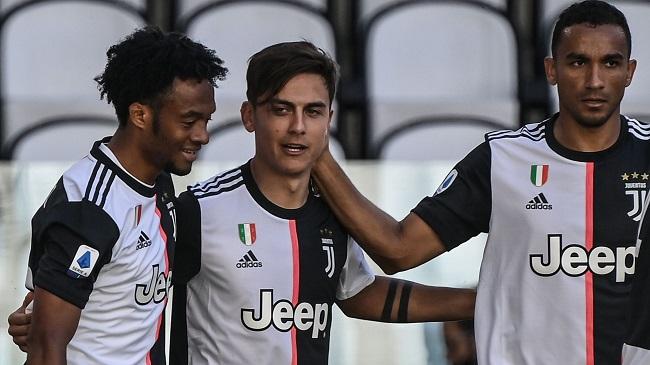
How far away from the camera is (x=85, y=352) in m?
3.18

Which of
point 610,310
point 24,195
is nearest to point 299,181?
point 610,310

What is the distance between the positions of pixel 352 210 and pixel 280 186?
0.21 meters

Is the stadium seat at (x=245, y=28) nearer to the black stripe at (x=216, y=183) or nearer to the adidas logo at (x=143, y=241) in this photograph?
the black stripe at (x=216, y=183)

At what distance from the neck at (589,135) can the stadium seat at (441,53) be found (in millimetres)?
2719

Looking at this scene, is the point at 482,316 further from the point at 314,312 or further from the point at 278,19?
the point at 278,19

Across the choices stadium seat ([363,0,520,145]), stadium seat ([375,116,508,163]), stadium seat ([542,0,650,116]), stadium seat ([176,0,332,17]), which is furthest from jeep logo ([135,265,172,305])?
stadium seat ([176,0,332,17])

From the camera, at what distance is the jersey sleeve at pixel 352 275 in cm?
365

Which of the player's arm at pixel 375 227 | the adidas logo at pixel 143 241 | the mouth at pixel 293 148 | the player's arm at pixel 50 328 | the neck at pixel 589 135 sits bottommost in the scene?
the player's arm at pixel 50 328

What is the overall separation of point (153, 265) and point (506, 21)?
11.9 ft

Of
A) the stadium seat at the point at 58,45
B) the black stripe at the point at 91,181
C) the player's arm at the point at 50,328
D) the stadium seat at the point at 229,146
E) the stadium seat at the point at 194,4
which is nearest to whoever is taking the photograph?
the player's arm at the point at 50,328

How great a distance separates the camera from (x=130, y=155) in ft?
10.8

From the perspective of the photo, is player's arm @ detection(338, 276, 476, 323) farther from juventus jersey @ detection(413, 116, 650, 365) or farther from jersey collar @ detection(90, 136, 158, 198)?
jersey collar @ detection(90, 136, 158, 198)

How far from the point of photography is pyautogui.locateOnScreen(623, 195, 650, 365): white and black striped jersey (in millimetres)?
2285

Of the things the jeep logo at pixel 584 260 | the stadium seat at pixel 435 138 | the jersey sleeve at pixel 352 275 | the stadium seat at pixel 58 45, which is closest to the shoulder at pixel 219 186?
the jersey sleeve at pixel 352 275
